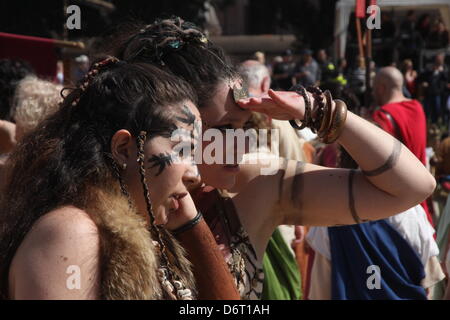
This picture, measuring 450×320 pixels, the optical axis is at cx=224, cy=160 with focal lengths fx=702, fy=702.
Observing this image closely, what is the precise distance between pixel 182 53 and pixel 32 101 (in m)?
1.71

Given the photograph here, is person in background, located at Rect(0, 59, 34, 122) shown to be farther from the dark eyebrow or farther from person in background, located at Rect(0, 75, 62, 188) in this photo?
the dark eyebrow

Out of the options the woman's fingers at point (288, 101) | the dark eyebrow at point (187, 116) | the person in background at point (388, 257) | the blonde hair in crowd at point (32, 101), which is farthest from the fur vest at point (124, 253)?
the person in background at point (388, 257)

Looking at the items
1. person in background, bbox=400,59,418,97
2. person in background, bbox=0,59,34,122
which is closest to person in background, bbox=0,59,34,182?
person in background, bbox=0,59,34,122

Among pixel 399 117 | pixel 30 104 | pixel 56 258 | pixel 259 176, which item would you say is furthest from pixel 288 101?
pixel 399 117

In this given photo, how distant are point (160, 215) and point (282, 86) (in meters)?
11.9

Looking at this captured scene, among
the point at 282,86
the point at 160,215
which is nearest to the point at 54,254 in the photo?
the point at 160,215

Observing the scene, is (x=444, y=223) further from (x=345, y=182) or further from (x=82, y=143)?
(x=82, y=143)

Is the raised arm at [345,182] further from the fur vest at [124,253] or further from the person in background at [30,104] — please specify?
the person in background at [30,104]

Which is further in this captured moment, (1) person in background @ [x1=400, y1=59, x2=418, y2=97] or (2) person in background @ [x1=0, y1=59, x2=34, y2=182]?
(1) person in background @ [x1=400, y1=59, x2=418, y2=97]

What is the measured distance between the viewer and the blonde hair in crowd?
333cm

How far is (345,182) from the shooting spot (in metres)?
2.10

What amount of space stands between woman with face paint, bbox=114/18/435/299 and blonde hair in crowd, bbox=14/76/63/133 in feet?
4.36

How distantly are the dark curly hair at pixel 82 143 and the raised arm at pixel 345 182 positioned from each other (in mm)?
440
